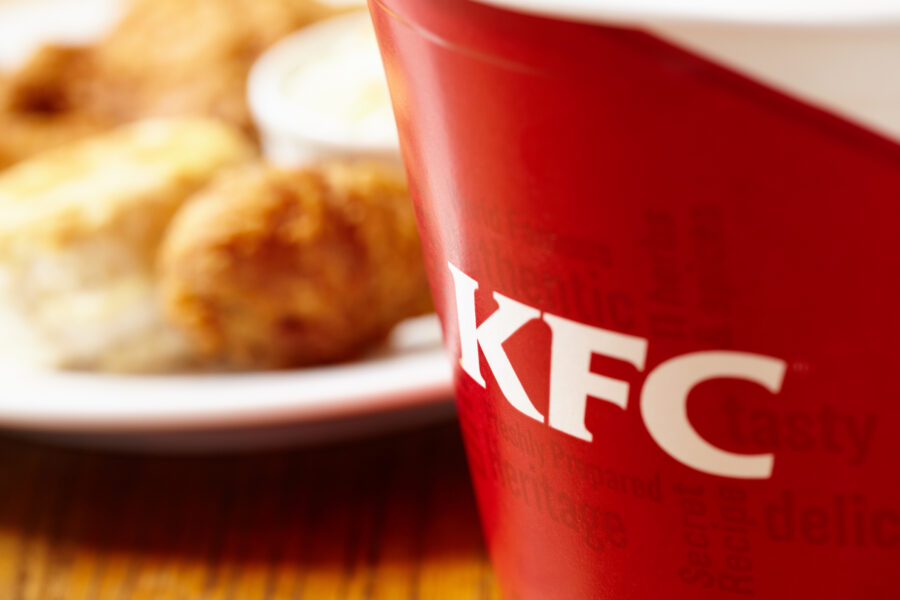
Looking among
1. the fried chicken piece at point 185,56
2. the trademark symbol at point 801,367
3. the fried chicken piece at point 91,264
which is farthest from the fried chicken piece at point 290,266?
the trademark symbol at point 801,367

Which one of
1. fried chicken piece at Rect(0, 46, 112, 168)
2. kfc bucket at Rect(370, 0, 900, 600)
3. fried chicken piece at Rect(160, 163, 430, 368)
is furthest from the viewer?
fried chicken piece at Rect(0, 46, 112, 168)

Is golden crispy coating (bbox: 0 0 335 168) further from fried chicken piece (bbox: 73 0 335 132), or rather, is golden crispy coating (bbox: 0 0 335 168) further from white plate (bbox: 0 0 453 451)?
white plate (bbox: 0 0 453 451)

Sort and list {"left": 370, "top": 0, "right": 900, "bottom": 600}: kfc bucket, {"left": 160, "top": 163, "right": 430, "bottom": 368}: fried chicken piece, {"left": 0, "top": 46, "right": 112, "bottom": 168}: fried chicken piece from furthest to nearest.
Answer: {"left": 0, "top": 46, "right": 112, "bottom": 168}: fried chicken piece, {"left": 160, "top": 163, "right": 430, "bottom": 368}: fried chicken piece, {"left": 370, "top": 0, "right": 900, "bottom": 600}: kfc bucket

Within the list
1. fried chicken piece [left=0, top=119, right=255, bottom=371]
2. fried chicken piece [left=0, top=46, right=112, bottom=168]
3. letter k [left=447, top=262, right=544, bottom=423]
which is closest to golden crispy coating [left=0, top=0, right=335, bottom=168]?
fried chicken piece [left=0, top=46, right=112, bottom=168]

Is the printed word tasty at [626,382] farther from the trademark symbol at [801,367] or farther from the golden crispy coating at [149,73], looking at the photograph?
the golden crispy coating at [149,73]

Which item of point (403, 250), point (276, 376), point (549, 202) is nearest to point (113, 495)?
point (276, 376)

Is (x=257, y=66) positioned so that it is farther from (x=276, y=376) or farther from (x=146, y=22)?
(x=276, y=376)
